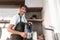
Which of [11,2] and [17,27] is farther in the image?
[11,2]

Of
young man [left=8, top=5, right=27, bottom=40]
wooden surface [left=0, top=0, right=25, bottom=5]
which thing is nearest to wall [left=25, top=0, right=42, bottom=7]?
wooden surface [left=0, top=0, right=25, bottom=5]

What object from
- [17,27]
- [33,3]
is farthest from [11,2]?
[17,27]

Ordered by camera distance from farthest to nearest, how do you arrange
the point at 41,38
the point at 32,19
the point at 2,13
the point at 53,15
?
the point at 2,13
the point at 32,19
the point at 41,38
the point at 53,15

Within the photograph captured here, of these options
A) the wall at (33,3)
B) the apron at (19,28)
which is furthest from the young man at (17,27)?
the wall at (33,3)

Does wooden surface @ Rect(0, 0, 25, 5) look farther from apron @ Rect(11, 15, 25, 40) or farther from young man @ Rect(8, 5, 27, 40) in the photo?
apron @ Rect(11, 15, 25, 40)

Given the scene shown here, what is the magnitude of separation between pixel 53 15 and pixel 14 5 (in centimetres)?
146

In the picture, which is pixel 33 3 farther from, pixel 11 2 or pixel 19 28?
pixel 19 28

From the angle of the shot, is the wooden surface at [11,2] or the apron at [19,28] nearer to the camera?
the apron at [19,28]

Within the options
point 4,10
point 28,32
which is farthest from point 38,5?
point 28,32

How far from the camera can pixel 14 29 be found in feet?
6.63

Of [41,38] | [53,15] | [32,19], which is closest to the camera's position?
[53,15]

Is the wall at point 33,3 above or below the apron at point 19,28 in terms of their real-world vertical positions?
above

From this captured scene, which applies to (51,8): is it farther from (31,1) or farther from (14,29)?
(31,1)

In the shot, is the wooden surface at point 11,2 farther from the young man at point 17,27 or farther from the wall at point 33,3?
the young man at point 17,27
